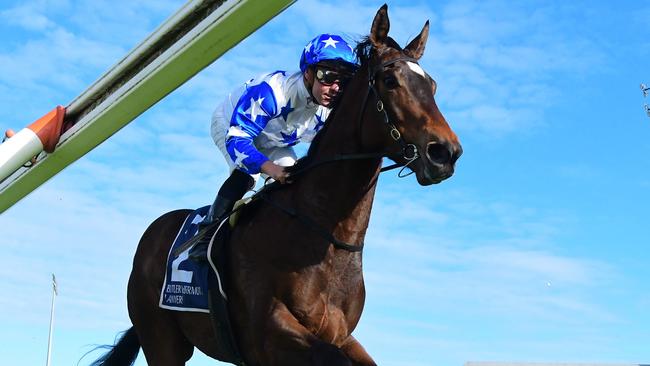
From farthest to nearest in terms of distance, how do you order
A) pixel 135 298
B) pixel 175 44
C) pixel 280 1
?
pixel 135 298 < pixel 175 44 < pixel 280 1

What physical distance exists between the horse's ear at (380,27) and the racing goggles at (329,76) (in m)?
0.39

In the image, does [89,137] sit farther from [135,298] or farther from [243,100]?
[135,298]

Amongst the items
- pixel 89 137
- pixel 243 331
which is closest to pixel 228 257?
pixel 243 331

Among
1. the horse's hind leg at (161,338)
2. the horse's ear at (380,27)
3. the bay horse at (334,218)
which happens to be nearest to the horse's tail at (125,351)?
the horse's hind leg at (161,338)

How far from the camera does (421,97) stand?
5715 millimetres

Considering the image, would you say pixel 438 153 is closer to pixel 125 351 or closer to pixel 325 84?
pixel 325 84

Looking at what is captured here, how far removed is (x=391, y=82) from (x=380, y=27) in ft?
1.85

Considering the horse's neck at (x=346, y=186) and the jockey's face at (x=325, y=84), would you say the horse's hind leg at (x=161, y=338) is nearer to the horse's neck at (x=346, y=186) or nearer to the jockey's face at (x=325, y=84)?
the horse's neck at (x=346, y=186)

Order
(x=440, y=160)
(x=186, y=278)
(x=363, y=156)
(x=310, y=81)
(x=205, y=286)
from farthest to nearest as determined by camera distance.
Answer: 1. (x=186, y=278)
2. (x=205, y=286)
3. (x=310, y=81)
4. (x=363, y=156)
5. (x=440, y=160)

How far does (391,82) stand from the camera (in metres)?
5.88

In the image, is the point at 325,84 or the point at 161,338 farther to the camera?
the point at 161,338

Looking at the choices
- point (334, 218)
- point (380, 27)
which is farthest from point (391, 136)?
point (380, 27)

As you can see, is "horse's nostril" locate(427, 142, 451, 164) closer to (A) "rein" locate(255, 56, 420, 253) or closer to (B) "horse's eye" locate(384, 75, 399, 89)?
(A) "rein" locate(255, 56, 420, 253)

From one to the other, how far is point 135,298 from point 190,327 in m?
1.02
